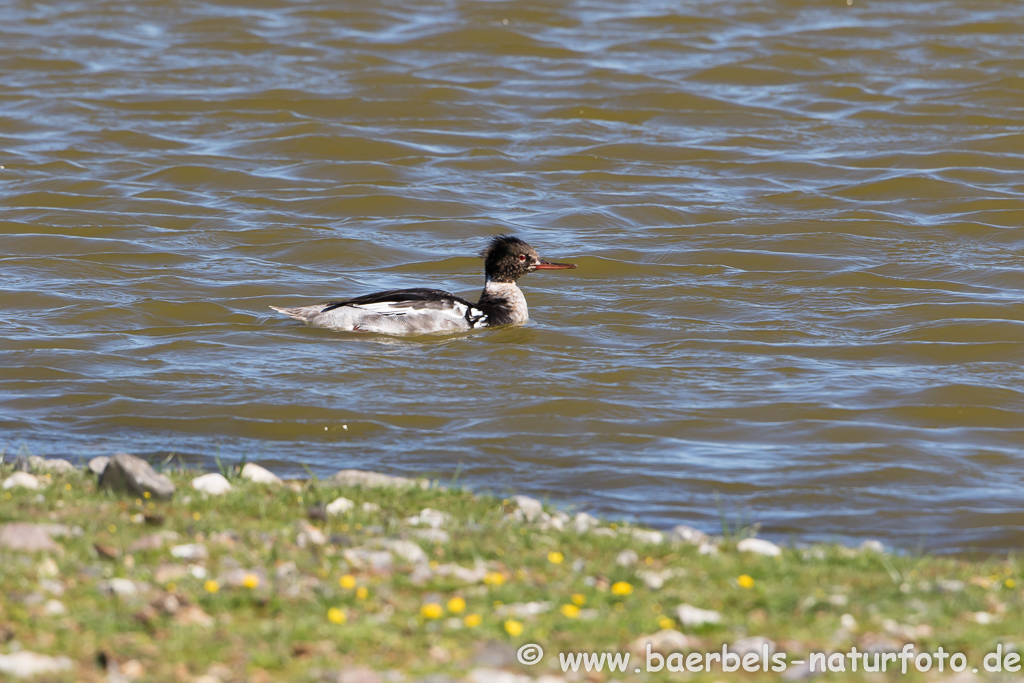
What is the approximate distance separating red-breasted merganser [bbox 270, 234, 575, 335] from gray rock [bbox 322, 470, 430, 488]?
379cm

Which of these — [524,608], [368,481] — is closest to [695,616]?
[524,608]

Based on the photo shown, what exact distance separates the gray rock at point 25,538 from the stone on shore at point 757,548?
10.1 feet

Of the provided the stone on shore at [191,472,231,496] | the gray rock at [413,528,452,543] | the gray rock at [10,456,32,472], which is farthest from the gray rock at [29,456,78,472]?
the gray rock at [413,528,452,543]

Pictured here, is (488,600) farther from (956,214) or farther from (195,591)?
(956,214)

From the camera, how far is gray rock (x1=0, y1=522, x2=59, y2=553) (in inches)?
212

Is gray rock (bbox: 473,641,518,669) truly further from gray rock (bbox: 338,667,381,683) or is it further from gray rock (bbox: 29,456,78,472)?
gray rock (bbox: 29,456,78,472)

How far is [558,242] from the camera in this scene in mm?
14195

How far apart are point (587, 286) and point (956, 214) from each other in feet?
16.1

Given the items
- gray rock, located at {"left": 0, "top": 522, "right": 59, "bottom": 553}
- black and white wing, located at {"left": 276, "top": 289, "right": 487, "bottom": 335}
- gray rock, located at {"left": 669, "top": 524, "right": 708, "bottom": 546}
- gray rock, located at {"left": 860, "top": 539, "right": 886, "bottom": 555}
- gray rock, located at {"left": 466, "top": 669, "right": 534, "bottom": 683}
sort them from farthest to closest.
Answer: black and white wing, located at {"left": 276, "top": 289, "right": 487, "bottom": 335} < gray rock, located at {"left": 669, "top": 524, "right": 708, "bottom": 546} < gray rock, located at {"left": 860, "top": 539, "right": 886, "bottom": 555} < gray rock, located at {"left": 0, "top": 522, "right": 59, "bottom": 553} < gray rock, located at {"left": 466, "top": 669, "right": 534, "bottom": 683}

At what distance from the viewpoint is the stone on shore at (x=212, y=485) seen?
6.67 metres

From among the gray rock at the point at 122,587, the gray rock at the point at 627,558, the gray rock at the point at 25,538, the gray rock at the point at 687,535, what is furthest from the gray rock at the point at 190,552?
the gray rock at the point at 687,535

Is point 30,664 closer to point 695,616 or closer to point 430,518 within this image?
point 695,616

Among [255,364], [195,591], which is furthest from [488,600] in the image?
[255,364]

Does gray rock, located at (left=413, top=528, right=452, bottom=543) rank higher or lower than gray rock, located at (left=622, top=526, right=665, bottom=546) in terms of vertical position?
higher
